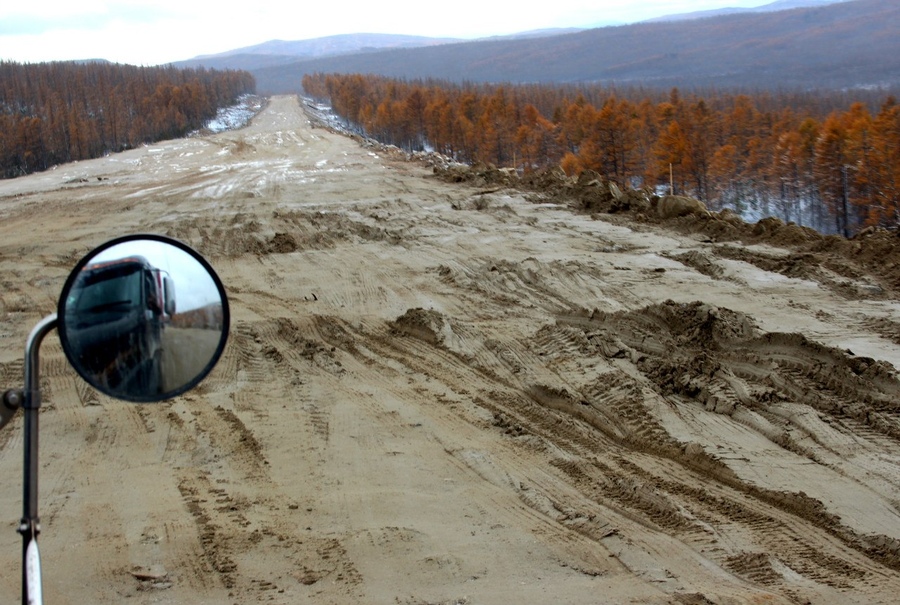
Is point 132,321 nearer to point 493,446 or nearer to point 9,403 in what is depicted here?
point 9,403

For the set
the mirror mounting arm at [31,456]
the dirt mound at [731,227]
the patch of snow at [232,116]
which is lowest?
the dirt mound at [731,227]

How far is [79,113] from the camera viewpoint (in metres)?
67.6

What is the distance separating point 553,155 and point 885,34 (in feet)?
451

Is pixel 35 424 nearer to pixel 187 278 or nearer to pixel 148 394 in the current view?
pixel 148 394

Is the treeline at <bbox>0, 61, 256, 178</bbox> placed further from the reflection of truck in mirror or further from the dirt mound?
the reflection of truck in mirror

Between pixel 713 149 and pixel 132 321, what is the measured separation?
46.0 m

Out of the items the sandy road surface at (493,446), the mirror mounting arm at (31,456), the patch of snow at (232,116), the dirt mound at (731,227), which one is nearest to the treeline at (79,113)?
the patch of snow at (232,116)

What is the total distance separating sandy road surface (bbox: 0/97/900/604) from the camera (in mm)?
4102

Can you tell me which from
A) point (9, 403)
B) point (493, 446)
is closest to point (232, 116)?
point (493, 446)

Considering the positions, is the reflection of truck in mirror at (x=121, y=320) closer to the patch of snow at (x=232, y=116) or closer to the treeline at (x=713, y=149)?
the treeline at (x=713, y=149)

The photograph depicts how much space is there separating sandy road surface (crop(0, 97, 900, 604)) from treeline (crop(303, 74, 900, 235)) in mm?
A: 17702

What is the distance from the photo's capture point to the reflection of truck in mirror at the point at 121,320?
191 cm

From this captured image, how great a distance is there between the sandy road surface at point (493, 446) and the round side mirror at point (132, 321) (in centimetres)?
221

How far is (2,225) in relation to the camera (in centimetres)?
1822
